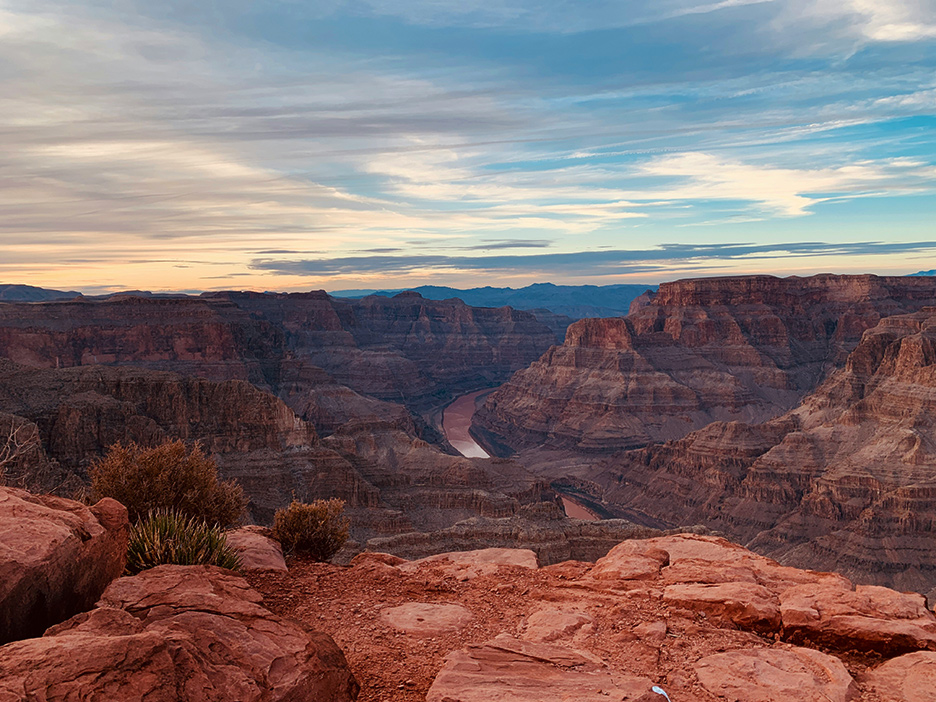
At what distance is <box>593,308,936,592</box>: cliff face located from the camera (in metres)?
60.2

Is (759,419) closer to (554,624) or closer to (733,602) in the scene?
(733,602)

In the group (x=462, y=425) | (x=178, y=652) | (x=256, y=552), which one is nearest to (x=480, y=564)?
(x=256, y=552)

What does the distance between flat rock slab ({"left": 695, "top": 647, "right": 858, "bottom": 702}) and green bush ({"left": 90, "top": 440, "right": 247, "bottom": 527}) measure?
1031cm

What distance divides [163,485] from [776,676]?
12.2m

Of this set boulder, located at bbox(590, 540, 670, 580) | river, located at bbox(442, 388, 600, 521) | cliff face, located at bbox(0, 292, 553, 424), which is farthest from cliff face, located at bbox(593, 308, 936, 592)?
boulder, located at bbox(590, 540, 670, 580)

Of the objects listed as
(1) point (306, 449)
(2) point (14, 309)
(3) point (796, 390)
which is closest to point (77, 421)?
(1) point (306, 449)

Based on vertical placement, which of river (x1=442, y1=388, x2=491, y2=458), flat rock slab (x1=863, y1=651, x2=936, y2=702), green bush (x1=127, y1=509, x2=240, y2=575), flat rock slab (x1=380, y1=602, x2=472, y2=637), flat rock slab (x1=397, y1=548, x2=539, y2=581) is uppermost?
green bush (x1=127, y1=509, x2=240, y2=575)

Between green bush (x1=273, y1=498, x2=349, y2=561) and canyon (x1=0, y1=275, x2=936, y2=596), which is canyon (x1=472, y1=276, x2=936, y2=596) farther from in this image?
green bush (x1=273, y1=498, x2=349, y2=561)

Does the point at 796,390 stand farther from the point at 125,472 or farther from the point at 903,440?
the point at 125,472

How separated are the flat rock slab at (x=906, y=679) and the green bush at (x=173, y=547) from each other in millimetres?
9889

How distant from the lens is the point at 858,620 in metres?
11.1

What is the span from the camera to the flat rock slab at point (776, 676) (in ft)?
29.1

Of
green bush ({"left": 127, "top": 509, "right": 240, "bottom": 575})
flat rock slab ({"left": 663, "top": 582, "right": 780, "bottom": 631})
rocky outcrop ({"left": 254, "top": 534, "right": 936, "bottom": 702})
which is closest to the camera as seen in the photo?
rocky outcrop ({"left": 254, "top": 534, "right": 936, "bottom": 702})

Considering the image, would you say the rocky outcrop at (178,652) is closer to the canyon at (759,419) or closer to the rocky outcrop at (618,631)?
the rocky outcrop at (618,631)
